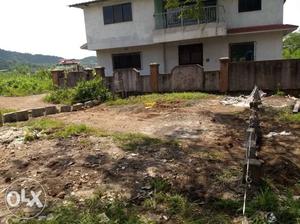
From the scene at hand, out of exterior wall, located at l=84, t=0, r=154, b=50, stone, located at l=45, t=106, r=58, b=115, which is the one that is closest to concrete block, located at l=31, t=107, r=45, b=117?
stone, located at l=45, t=106, r=58, b=115

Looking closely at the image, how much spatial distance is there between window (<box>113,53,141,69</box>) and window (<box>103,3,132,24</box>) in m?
2.20

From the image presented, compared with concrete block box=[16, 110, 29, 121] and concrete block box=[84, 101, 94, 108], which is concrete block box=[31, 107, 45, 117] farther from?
concrete block box=[84, 101, 94, 108]

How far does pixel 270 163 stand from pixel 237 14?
1379 centimetres

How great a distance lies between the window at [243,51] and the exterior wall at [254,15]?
1.08m

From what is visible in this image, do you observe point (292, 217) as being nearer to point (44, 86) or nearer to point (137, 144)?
point (137, 144)

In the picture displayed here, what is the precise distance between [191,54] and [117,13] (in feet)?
16.8

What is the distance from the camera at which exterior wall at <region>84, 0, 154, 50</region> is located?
19.2m

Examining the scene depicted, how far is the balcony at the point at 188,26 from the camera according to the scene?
1714cm

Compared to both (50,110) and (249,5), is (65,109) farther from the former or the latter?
→ (249,5)

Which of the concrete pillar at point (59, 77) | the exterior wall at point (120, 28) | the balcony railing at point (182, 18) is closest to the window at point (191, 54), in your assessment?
the balcony railing at point (182, 18)

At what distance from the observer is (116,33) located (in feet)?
65.7

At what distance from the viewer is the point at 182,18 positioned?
17.4 metres

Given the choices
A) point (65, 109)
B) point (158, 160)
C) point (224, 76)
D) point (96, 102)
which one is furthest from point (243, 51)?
point (158, 160)

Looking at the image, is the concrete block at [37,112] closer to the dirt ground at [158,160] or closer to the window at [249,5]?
the dirt ground at [158,160]
